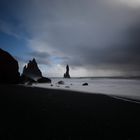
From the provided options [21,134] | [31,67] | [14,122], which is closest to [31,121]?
[14,122]

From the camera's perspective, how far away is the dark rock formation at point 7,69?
1089 inches

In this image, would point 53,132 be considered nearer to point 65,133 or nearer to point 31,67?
point 65,133

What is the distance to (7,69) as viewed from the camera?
2822 centimetres

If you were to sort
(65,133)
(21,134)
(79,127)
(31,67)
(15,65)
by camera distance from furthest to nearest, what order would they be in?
(31,67) < (15,65) < (79,127) < (65,133) < (21,134)

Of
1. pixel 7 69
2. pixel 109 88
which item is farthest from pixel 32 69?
pixel 109 88

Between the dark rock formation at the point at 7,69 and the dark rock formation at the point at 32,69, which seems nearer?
the dark rock formation at the point at 7,69

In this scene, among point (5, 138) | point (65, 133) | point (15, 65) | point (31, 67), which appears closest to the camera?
point (5, 138)

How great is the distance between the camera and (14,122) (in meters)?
5.30

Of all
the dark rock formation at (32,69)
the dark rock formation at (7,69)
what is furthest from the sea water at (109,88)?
the dark rock formation at (32,69)

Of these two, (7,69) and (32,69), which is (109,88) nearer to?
(7,69)

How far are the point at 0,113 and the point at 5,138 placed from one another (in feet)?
8.75

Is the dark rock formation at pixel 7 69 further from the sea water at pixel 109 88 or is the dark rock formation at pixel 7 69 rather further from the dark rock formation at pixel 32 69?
the dark rock formation at pixel 32 69

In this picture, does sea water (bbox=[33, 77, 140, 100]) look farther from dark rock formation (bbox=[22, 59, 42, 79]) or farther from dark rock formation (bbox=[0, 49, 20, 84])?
dark rock formation (bbox=[22, 59, 42, 79])

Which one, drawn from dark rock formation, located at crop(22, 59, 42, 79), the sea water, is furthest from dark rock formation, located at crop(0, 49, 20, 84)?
dark rock formation, located at crop(22, 59, 42, 79)
